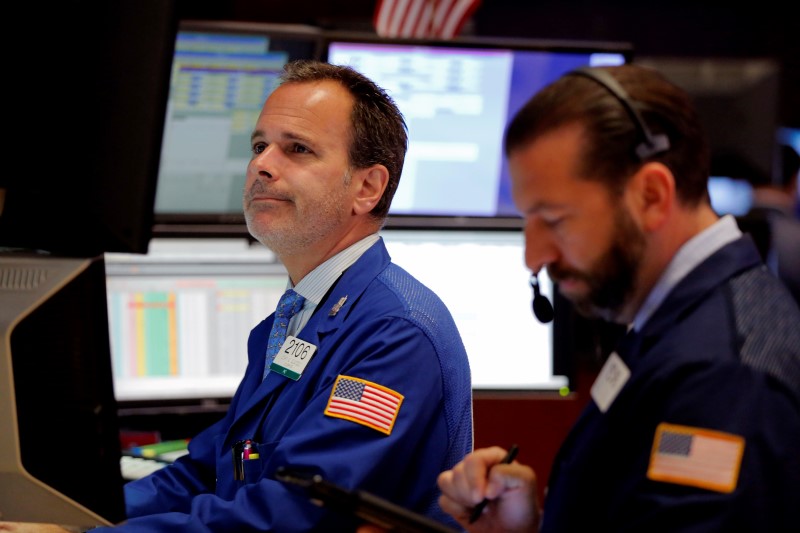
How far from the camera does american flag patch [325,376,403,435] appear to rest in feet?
5.11

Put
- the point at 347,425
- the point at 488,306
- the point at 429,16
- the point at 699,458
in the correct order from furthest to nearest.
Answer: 1. the point at 429,16
2. the point at 488,306
3. the point at 347,425
4. the point at 699,458

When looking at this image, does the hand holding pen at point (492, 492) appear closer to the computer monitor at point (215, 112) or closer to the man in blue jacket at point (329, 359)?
the man in blue jacket at point (329, 359)

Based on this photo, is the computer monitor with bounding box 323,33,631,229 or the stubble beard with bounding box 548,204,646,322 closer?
the stubble beard with bounding box 548,204,646,322

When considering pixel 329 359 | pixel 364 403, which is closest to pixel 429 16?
pixel 329 359

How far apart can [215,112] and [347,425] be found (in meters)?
1.77

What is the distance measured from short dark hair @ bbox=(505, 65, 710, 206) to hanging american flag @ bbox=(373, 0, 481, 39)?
2.77 meters

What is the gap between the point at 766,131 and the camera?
12.0 ft

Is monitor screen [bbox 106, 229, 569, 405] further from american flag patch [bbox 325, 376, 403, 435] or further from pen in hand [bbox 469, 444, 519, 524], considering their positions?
pen in hand [bbox 469, 444, 519, 524]

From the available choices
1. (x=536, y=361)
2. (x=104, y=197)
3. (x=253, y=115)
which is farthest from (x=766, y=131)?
(x=104, y=197)

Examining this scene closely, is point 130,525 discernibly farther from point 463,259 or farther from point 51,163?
point 463,259

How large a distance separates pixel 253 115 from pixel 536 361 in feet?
3.70

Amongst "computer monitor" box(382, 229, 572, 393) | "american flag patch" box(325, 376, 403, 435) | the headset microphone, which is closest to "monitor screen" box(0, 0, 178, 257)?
"american flag patch" box(325, 376, 403, 435)

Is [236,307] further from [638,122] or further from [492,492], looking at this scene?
[638,122]

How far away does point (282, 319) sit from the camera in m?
1.90
